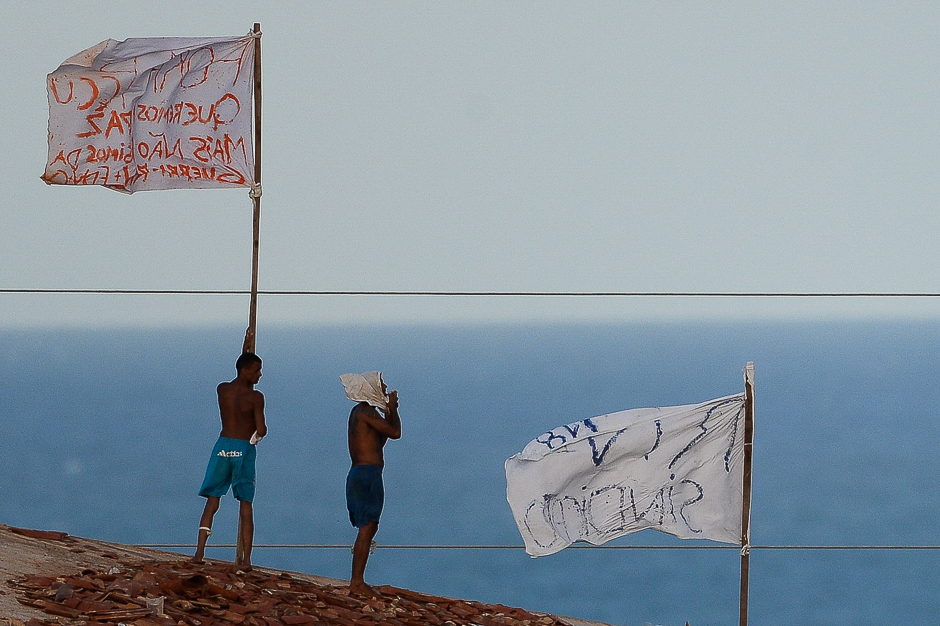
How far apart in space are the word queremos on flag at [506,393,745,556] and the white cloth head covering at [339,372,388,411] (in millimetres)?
781

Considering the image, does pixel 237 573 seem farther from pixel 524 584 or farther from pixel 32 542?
pixel 524 584

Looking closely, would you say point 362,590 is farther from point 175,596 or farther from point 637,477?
point 637,477

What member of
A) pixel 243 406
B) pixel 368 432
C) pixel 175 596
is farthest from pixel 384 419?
pixel 175 596

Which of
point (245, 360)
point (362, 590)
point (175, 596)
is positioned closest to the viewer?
point (175, 596)

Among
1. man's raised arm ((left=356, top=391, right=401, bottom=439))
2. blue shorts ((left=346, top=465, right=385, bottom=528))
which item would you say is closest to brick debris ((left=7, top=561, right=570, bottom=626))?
blue shorts ((left=346, top=465, right=385, bottom=528))

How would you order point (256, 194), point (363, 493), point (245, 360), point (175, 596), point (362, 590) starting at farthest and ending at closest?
1. point (256, 194)
2. point (245, 360)
3. point (363, 493)
4. point (362, 590)
5. point (175, 596)

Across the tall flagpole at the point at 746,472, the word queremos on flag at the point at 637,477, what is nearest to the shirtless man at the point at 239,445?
the word queremos on flag at the point at 637,477

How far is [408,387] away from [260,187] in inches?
876

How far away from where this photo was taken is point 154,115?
6.58 m

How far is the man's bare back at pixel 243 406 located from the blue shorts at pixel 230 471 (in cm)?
5

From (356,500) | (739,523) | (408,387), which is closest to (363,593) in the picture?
(356,500)

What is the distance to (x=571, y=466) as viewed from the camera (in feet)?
18.0

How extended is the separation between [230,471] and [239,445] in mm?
138

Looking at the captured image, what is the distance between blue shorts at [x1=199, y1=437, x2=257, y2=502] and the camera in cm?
595
